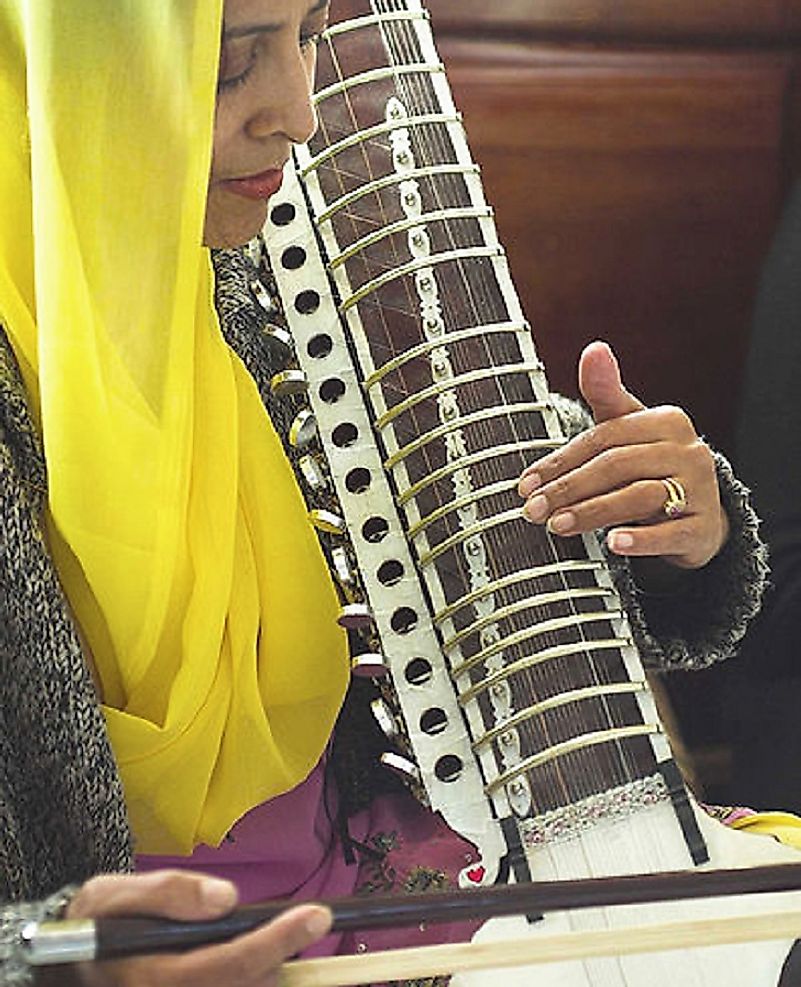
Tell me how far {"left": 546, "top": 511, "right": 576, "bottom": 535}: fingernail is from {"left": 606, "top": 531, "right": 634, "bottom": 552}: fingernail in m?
0.02

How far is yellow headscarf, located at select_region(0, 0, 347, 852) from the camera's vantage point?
51 centimetres

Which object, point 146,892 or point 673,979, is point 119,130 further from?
point 673,979

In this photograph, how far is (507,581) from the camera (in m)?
0.64

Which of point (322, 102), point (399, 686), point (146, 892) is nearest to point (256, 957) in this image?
point (146, 892)

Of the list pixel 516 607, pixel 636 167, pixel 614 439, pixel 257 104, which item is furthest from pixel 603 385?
pixel 636 167

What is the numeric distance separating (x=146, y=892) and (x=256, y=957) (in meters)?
0.04

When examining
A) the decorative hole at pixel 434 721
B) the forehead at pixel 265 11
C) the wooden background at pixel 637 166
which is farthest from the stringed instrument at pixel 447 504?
the wooden background at pixel 637 166

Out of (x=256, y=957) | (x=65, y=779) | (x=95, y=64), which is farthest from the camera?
(x=65, y=779)

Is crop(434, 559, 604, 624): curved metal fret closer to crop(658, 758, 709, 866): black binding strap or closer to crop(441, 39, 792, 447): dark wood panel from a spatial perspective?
crop(658, 758, 709, 866): black binding strap

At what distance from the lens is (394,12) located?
0.69 meters

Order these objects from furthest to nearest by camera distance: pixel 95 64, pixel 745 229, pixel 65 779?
pixel 745 229, pixel 65 779, pixel 95 64

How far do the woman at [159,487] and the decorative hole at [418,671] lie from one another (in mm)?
76

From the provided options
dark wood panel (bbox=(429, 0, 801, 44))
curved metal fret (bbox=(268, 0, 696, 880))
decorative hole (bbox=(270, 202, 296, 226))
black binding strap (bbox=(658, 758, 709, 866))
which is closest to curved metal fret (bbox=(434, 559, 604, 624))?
curved metal fret (bbox=(268, 0, 696, 880))

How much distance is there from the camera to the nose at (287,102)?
22.2 inches
